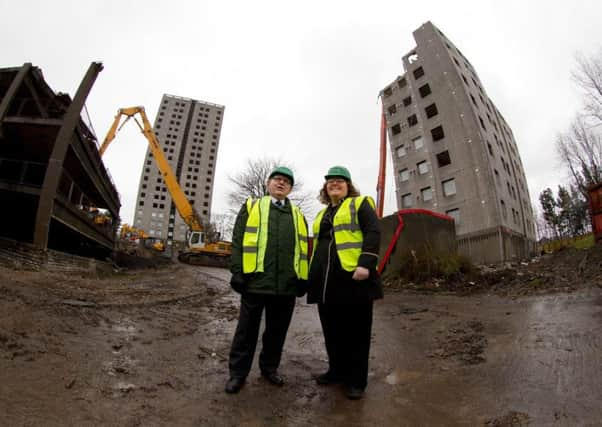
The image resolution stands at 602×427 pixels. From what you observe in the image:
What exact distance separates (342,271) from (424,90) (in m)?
28.2

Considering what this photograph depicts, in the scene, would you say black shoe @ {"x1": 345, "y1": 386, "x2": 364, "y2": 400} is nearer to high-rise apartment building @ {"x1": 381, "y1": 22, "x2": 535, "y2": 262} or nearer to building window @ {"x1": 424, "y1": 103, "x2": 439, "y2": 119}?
high-rise apartment building @ {"x1": 381, "y1": 22, "x2": 535, "y2": 262}

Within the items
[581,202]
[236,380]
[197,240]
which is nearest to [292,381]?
[236,380]

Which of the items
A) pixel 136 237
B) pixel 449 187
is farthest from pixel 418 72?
pixel 136 237

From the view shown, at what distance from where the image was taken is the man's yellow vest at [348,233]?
2434 mm

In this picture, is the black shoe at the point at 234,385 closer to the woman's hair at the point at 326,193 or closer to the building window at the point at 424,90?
Answer: the woman's hair at the point at 326,193

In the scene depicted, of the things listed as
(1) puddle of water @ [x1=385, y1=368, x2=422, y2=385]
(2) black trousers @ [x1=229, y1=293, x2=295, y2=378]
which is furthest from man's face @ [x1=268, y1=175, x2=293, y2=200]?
(1) puddle of water @ [x1=385, y1=368, x2=422, y2=385]

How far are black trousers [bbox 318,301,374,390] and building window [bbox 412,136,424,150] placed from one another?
1012 inches

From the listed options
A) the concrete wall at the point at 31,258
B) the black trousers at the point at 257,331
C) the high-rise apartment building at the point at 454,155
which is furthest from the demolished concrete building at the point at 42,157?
the high-rise apartment building at the point at 454,155

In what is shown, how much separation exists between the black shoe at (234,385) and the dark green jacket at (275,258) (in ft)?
2.16

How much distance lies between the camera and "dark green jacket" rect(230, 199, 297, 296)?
2.46 meters

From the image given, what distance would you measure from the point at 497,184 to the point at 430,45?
13887mm

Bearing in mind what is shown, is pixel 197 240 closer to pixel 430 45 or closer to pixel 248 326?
pixel 248 326

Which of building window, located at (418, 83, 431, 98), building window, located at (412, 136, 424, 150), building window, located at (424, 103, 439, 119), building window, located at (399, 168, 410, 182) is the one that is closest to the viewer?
building window, located at (424, 103, 439, 119)

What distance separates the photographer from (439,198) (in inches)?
899
